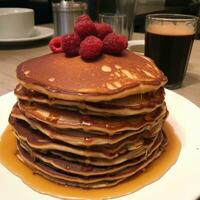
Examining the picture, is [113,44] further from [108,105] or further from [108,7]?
[108,7]

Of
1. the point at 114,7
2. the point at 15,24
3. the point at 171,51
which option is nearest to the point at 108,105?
the point at 171,51

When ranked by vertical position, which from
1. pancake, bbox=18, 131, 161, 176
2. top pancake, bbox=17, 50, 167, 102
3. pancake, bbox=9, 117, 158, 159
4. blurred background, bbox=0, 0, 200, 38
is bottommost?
blurred background, bbox=0, 0, 200, 38

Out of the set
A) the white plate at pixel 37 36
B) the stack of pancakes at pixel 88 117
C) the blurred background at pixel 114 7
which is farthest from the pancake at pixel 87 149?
the blurred background at pixel 114 7

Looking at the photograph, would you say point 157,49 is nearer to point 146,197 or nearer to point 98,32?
point 98,32

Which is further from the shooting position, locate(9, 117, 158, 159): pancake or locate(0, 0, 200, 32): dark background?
locate(0, 0, 200, 32): dark background

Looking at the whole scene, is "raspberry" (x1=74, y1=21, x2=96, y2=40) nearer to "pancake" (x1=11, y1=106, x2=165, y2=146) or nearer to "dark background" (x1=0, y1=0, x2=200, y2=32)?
"pancake" (x1=11, y1=106, x2=165, y2=146)

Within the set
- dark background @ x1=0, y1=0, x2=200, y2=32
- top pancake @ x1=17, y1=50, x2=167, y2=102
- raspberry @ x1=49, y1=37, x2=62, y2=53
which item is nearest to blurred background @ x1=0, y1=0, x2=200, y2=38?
dark background @ x1=0, y1=0, x2=200, y2=32

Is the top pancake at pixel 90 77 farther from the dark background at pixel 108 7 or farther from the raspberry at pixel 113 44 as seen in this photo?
the dark background at pixel 108 7
